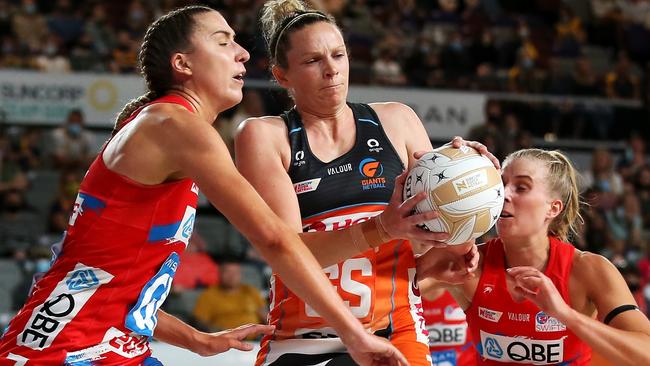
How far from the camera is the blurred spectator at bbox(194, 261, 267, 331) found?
7309 millimetres

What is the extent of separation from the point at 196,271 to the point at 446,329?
10.5 ft

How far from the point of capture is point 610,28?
47.4ft

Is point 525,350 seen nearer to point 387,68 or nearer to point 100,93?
point 100,93

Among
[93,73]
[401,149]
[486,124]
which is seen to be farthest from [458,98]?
[401,149]

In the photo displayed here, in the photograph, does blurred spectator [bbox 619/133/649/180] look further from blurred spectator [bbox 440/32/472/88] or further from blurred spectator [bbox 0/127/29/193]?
blurred spectator [bbox 0/127/29/193]

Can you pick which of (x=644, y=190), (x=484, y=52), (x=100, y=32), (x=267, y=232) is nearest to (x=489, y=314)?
(x=267, y=232)

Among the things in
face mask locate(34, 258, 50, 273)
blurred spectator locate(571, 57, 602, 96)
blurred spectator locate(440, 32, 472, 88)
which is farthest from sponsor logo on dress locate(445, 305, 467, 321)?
blurred spectator locate(571, 57, 602, 96)

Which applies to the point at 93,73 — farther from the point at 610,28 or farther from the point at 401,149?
the point at 610,28

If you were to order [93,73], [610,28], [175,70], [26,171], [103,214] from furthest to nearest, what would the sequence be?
[610,28] → [93,73] → [26,171] → [175,70] → [103,214]

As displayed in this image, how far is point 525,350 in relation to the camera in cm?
357

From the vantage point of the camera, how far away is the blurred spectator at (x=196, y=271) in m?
7.83

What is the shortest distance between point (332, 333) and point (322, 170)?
54cm

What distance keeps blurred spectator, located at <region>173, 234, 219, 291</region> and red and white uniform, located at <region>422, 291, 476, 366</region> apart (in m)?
2.90

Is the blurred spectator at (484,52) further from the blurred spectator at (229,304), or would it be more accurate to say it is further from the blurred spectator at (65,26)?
the blurred spectator at (229,304)
